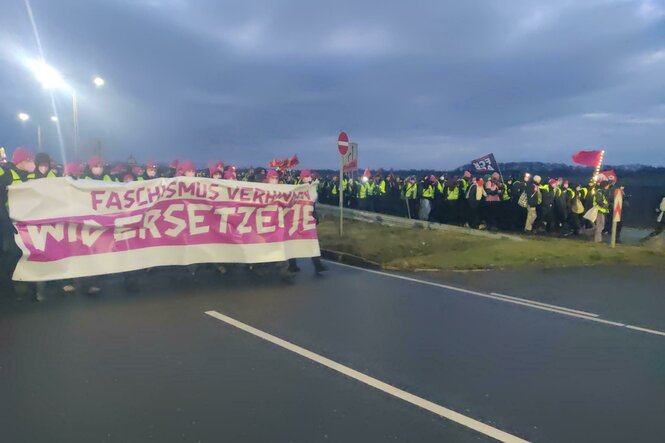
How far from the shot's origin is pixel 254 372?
5.54m

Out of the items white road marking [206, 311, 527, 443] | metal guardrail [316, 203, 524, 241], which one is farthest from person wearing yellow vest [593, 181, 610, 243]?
white road marking [206, 311, 527, 443]

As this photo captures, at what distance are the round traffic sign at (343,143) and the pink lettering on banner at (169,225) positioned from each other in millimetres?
4984

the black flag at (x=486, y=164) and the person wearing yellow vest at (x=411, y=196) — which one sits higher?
the black flag at (x=486, y=164)

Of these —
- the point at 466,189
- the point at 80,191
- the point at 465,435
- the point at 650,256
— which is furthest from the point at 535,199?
the point at 465,435

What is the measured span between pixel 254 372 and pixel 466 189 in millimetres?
15750

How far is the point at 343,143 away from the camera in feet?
52.6

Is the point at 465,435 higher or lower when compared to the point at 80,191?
lower

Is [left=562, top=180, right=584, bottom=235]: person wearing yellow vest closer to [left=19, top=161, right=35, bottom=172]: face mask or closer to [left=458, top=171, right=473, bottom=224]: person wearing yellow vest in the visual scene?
[left=458, top=171, right=473, bottom=224]: person wearing yellow vest

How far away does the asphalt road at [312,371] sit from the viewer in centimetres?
434

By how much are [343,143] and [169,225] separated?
740 centimetres

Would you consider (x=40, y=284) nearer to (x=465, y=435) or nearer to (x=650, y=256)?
(x=465, y=435)

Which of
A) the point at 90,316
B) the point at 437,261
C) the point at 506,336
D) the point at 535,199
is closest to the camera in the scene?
the point at 506,336

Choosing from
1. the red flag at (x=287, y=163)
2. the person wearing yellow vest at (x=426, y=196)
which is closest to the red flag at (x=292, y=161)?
the red flag at (x=287, y=163)

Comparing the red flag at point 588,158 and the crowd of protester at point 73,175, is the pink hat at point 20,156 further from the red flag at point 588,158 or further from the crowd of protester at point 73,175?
the red flag at point 588,158
